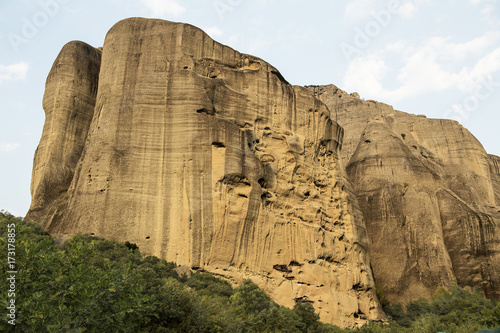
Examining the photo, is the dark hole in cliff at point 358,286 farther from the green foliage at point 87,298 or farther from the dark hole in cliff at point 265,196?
the green foliage at point 87,298

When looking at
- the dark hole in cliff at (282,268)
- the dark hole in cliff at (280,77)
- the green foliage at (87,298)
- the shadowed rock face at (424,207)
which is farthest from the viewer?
the shadowed rock face at (424,207)

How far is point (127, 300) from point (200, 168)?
1704 cm

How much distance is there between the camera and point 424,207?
47.0 metres

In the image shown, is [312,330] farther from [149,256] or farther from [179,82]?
[179,82]

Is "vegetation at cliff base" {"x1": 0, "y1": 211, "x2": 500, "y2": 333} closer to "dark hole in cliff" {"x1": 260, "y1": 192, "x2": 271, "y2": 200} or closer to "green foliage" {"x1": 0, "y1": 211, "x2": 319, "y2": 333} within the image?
"green foliage" {"x1": 0, "y1": 211, "x2": 319, "y2": 333}

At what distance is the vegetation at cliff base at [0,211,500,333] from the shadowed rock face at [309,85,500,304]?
6.41 m

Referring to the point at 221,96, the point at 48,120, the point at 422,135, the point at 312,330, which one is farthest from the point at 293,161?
the point at 422,135

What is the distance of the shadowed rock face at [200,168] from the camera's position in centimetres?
3009

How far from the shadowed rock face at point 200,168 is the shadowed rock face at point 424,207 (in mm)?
6918

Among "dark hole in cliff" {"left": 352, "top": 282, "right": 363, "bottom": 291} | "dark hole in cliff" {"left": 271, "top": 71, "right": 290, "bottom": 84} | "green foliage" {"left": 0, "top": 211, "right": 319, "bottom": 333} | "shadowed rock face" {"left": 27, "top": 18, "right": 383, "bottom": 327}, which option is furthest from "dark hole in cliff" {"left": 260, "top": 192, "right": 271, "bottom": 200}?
"green foliage" {"left": 0, "top": 211, "right": 319, "bottom": 333}

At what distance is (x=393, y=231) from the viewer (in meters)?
46.8

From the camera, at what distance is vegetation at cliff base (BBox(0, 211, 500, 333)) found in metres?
12.8

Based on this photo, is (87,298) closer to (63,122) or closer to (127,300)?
(127,300)

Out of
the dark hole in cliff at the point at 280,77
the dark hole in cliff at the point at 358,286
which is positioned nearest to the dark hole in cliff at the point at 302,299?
the dark hole in cliff at the point at 358,286
